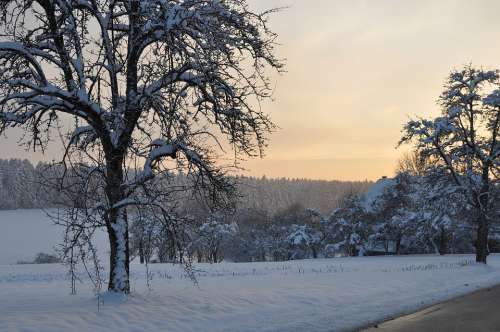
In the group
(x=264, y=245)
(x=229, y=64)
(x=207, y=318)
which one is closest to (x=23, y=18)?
(x=229, y=64)

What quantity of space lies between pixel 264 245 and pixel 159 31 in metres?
63.4

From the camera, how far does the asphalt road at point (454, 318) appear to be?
9934mm

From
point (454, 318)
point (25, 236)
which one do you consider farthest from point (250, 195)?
point (454, 318)

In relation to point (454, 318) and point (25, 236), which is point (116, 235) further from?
point (25, 236)

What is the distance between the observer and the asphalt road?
32.6 ft

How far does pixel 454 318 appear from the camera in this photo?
11.1m

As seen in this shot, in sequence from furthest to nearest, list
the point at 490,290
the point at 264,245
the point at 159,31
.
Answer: the point at 264,245, the point at 490,290, the point at 159,31

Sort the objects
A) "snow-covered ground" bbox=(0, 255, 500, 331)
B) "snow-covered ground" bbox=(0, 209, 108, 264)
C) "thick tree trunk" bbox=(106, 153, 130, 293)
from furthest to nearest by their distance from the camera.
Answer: "snow-covered ground" bbox=(0, 209, 108, 264) < "thick tree trunk" bbox=(106, 153, 130, 293) < "snow-covered ground" bbox=(0, 255, 500, 331)

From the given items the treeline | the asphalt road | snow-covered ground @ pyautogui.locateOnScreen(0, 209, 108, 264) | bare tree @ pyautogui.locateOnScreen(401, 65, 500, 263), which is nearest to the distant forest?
snow-covered ground @ pyautogui.locateOnScreen(0, 209, 108, 264)

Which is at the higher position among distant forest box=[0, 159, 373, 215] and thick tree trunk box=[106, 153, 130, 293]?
distant forest box=[0, 159, 373, 215]

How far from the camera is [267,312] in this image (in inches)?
469

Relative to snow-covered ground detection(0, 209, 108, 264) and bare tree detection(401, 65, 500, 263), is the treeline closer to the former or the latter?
bare tree detection(401, 65, 500, 263)

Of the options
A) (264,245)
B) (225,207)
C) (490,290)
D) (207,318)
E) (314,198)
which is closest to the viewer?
(207,318)

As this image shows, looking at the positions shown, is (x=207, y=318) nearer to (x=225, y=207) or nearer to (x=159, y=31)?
(x=225, y=207)
